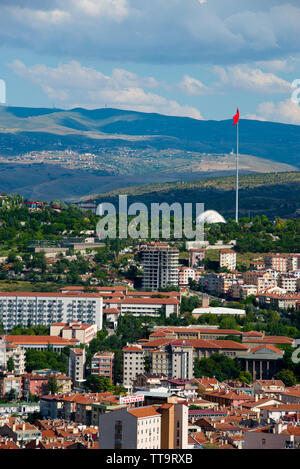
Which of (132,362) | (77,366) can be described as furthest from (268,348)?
(77,366)

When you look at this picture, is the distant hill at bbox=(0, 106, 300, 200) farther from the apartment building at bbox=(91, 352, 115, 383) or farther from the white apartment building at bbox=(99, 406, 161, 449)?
the white apartment building at bbox=(99, 406, 161, 449)

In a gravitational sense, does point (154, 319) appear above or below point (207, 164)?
below

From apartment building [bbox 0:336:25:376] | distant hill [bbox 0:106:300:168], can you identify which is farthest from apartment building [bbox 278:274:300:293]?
distant hill [bbox 0:106:300:168]

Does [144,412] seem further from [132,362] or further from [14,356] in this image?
[14,356]

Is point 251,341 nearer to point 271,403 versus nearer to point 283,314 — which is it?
point 283,314

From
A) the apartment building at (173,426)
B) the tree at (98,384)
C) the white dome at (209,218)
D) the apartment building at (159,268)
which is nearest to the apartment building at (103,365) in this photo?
the tree at (98,384)
